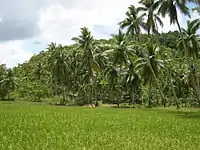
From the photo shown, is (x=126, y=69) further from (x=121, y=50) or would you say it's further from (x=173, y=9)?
(x=173, y=9)

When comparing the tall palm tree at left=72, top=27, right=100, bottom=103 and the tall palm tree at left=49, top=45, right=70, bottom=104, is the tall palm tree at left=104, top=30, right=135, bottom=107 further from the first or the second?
the tall palm tree at left=49, top=45, right=70, bottom=104

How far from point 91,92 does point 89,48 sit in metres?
21.4

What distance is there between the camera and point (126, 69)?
2621 inches

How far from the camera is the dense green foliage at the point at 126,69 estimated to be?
50031 mm

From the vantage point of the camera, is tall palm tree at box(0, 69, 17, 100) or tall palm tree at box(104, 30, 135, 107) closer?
tall palm tree at box(104, 30, 135, 107)

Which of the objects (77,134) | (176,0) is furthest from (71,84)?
(77,134)

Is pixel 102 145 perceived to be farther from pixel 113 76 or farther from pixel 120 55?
pixel 113 76

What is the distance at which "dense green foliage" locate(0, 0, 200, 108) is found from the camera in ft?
164

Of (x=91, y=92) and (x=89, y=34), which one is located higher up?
(x=89, y=34)

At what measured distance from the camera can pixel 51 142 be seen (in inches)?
595

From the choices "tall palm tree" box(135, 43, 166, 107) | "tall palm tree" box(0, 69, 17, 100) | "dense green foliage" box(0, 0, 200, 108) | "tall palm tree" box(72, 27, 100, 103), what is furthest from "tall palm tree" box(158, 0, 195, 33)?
"tall palm tree" box(0, 69, 17, 100)

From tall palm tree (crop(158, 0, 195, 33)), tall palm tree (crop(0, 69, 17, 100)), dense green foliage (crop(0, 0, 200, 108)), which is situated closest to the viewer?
tall palm tree (crop(158, 0, 195, 33))

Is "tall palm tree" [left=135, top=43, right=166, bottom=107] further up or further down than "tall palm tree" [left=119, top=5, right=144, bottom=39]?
further down

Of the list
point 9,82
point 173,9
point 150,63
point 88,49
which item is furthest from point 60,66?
point 173,9
